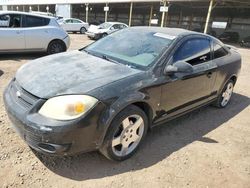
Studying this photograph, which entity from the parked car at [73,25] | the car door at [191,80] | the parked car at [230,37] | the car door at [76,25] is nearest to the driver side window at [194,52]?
the car door at [191,80]

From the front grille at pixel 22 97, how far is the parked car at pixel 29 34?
5.54 meters

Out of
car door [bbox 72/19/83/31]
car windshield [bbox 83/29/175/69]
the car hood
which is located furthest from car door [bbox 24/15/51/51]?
car door [bbox 72/19/83/31]

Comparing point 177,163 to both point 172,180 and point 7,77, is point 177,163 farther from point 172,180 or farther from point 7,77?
point 7,77

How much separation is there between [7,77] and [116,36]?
338 centimetres

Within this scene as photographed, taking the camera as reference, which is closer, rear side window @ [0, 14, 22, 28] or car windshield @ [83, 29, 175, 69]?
car windshield @ [83, 29, 175, 69]

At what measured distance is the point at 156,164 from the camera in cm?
332

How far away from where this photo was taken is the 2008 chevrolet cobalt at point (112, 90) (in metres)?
2.70

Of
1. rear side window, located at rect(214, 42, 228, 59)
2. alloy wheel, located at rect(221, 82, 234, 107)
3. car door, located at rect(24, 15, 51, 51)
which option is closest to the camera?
rear side window, located at rect(214, 42, 228, 59)

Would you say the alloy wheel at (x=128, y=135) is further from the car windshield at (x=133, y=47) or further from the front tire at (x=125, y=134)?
the car windshield at (x=133, y=47)

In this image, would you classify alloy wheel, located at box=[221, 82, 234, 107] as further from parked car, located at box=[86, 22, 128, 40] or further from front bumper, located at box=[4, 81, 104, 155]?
parked car, located at box=[86, 22, 128, 40]

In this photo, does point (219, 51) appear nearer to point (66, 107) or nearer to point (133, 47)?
point (133, 47)

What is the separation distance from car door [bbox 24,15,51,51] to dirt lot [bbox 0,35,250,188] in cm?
463

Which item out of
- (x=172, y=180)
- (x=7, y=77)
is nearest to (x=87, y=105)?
(x=172, y=180)

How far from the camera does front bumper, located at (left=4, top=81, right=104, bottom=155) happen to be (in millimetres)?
2627
